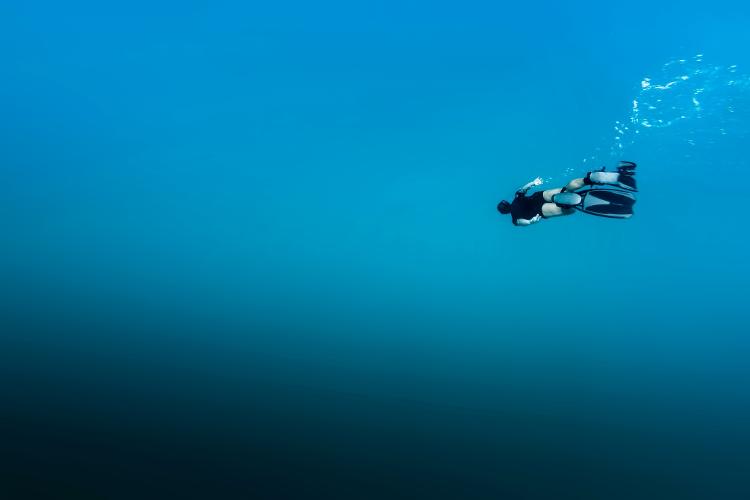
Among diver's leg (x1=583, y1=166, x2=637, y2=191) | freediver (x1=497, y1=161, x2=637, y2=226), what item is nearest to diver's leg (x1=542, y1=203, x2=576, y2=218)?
freediver (x1=497, y1=161, x2=637, y2=226)

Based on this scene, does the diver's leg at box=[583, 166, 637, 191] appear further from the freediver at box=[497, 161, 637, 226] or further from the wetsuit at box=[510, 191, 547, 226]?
the wetsuit at box=[510, 191, 547, 226]

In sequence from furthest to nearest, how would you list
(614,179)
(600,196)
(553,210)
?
(553,210) → (600,196) → (614,179)

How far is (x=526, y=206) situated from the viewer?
19.1 ft

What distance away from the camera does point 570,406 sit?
18109 millimetres

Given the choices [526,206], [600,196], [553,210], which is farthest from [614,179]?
[526,206]

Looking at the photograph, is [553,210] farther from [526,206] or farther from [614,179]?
[614,179]

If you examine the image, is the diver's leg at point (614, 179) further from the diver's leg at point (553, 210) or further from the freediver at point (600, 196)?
the diver's leg at point (553, 210)

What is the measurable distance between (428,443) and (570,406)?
29.4ft

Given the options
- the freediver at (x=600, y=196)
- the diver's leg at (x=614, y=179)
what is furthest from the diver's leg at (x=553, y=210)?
the diver's leg at (x=614, y=179)

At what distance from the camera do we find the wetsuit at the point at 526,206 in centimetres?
566

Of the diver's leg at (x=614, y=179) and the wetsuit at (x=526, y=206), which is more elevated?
the wetsuit at (x=526, y=206)

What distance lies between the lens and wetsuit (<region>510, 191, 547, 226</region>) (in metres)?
5.66

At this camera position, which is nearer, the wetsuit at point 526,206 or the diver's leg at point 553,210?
the diver's leg at point 553,210

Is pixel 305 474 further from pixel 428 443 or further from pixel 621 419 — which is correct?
pixel 621 419
